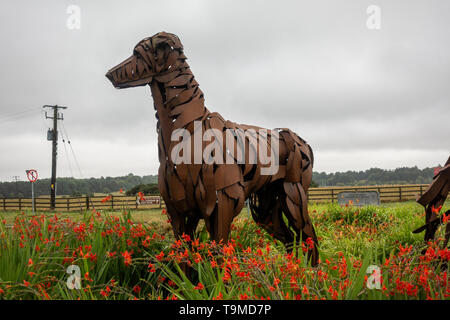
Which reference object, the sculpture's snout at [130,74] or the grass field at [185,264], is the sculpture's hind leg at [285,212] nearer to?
the grass field at [185,264]

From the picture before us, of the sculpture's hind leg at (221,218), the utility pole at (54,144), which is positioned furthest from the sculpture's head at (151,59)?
the utility pole at (54,144)

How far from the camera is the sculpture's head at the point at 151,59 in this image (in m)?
2.93

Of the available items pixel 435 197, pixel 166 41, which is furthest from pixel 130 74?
pixel 435 197

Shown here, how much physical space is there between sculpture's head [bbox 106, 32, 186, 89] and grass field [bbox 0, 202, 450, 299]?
1.49 meters

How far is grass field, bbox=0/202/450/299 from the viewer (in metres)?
2.13

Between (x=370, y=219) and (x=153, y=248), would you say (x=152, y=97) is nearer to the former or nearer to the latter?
(x=153, y=248)

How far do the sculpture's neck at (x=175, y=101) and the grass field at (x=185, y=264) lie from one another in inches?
38.8

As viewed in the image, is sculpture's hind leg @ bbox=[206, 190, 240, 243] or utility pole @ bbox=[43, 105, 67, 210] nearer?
sculpture's hind leg @ bbox=[206, 190, 240, 243]

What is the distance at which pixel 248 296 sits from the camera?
82.7 inches

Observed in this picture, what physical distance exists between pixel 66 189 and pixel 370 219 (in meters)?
25.1

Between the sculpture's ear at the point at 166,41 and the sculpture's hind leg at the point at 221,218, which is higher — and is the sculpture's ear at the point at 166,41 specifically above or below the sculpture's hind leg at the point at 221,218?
above

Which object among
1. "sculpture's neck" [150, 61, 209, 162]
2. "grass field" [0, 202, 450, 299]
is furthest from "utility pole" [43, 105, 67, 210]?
"sculpture's neck" [150, 61, 209, 162]

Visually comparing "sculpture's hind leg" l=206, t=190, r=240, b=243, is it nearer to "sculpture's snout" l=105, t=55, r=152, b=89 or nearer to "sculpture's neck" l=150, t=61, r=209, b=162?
"sculpture's neck" l=150, t=61, r=209, b=162
